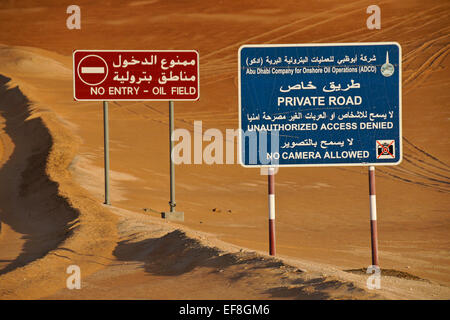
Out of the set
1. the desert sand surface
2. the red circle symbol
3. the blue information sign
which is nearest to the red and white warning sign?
the red circle symbol

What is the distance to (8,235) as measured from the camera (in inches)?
470

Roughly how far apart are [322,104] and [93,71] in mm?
6441

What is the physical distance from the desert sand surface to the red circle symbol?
2.26 m

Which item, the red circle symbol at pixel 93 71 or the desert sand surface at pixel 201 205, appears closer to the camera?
the desert sand surface at pixel 201 205

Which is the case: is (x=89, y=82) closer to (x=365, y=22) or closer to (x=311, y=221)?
(x=311, y=221)

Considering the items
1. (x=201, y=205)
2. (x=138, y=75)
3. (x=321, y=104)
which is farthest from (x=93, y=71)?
(x=321, y=104)

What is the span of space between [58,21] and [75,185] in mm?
42303

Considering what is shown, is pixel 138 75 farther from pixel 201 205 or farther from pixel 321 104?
pixel 321 104

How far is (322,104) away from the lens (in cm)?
867

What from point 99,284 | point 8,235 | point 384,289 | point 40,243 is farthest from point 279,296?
point 8,235

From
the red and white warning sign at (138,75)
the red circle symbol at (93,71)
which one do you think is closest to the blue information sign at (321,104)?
the red and white warning sign at (138,75)

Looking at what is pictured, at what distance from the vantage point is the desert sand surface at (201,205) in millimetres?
7793

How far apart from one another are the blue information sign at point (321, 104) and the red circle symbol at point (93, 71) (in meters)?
5.82

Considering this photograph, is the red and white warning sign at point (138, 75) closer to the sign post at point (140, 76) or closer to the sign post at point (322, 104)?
the sign post at point (140, 76)
